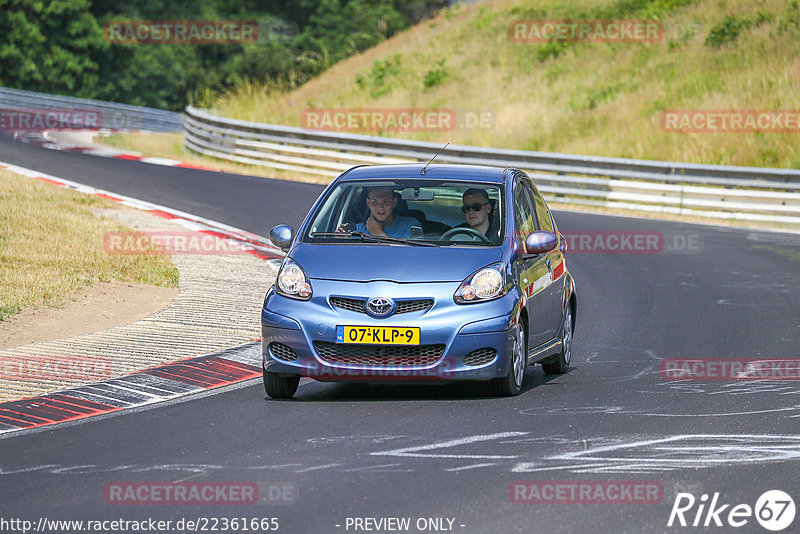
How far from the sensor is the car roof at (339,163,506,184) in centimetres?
1030

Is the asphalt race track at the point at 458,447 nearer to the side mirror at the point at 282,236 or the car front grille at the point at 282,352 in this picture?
the car front grille at the point at 282,352

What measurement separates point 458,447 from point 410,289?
1.61 metres

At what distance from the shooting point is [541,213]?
1120 cm

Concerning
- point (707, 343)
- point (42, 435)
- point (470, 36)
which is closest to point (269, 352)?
point (42, 435)

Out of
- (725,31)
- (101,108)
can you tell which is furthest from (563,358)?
(101,108)

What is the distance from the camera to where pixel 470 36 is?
1764 inches

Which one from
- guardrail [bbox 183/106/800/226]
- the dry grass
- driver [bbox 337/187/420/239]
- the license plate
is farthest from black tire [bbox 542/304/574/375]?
guardrail [bbox 183/106/800/226]

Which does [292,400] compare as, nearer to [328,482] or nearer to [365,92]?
[328,482]

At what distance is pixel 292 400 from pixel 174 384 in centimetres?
105

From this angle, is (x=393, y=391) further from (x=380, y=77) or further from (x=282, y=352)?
(x=380, y=77)

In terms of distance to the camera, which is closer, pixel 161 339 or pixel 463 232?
pixel 463 232

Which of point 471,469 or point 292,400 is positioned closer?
point 471,469

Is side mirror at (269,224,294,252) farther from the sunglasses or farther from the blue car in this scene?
the sunglasses

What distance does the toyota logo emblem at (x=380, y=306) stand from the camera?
889 cm
